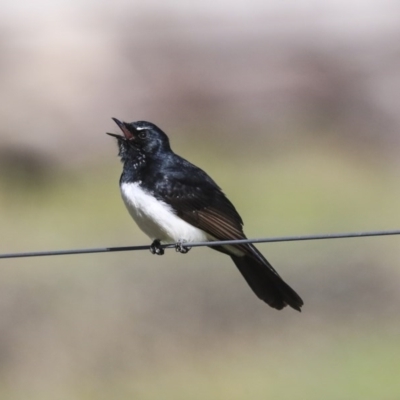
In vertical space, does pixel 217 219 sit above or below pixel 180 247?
above

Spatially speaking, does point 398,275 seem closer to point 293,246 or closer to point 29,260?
point 293,246

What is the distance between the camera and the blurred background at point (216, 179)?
1281cm

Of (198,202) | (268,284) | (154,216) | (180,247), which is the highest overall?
(198,202)

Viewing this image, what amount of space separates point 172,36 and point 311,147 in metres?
4.77

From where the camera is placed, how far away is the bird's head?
759 centimetres

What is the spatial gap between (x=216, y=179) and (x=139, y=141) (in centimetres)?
1056

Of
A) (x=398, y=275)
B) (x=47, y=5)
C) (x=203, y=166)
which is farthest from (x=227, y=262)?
(x=47, y=5)

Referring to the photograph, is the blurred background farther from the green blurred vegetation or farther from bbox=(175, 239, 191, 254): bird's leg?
bbox=(175, 239, 191, 254): bird's leg

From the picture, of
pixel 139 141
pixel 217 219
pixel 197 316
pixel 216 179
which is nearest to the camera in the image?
pixel 217 219

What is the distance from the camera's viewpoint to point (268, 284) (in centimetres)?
752

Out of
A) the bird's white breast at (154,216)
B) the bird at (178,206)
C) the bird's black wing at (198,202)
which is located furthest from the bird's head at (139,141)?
the bird's white breast at (154,216)

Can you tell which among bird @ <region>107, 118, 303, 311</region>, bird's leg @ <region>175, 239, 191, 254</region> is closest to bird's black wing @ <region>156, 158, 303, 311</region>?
bird @ <region>107, 118, 303, 311</region>

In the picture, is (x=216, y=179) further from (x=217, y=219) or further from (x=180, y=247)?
(x=180, y=247)

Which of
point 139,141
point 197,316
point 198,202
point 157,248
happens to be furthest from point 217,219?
point 197,316
